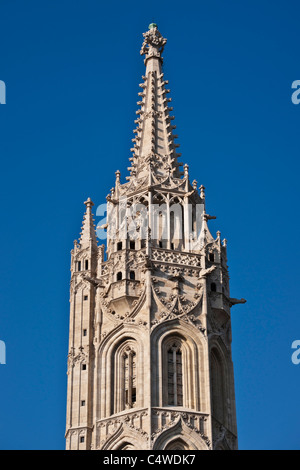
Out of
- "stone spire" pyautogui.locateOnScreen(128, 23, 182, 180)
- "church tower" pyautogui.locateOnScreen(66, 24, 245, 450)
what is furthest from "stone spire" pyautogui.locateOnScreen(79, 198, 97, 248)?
"stone spire" pyautogui.locateOnScreen(128, 23, 182, 180)

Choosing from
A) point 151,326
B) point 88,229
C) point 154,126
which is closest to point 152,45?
point 154,126

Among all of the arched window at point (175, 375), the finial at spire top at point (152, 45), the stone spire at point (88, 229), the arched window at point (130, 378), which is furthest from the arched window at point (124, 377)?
the finial at spire top at point (152, 45)

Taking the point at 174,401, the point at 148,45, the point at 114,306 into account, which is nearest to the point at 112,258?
the point at 114,306

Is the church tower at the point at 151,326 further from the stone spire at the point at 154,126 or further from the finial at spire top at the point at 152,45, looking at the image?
the finial at spire top at the point at 152,45

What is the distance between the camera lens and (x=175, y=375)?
204 feet

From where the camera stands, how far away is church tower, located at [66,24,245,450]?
6103 centimetres

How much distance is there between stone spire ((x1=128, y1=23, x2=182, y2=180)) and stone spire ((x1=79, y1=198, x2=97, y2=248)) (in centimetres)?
301

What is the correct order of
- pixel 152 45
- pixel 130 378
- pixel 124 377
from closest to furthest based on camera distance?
pixel 130 378, pixel 124 377, pixel 152 45

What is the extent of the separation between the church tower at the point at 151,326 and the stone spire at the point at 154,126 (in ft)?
0.99

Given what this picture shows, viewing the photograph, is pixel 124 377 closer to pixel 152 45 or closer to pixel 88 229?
pixel 88 229

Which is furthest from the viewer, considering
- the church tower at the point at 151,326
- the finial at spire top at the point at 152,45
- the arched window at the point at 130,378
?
the finial at spire top at the point at 152,45

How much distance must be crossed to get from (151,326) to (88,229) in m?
9.19

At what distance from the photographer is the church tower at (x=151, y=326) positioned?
6103cm
